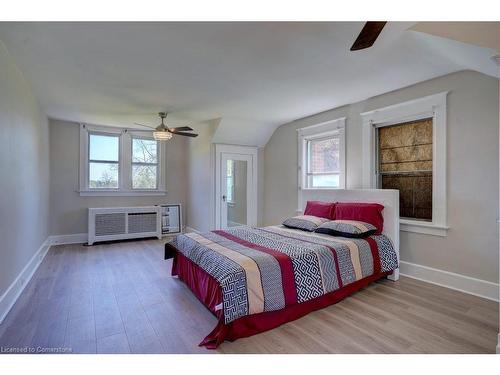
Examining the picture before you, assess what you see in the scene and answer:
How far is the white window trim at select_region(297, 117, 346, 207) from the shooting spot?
4.13 m

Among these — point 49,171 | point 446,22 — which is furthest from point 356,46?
point 49,171

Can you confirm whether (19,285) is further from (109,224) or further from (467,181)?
(467,181)

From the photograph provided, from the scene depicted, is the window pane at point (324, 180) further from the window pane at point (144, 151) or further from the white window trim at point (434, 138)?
the window pane at point (144, 151)

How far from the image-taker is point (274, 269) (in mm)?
2178

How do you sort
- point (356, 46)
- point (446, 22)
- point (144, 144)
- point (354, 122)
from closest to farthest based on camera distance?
point (356, 46) → point (446, 22) → point (354, 122) → point (144, 144)

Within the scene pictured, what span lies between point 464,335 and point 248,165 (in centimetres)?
440

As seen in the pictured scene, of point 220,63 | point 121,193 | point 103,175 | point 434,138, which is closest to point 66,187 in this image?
point 103,175

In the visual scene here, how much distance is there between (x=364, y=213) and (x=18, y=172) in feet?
13.7

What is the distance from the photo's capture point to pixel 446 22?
75.5 inches

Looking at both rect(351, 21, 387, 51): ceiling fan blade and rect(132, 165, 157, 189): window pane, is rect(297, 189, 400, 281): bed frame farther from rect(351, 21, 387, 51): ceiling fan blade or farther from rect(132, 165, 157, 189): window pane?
rect(132, 165, 157, 189): window pane

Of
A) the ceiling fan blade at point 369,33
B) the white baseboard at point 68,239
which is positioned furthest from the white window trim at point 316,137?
the white baseboard at point 68,239

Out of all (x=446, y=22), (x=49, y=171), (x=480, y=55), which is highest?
(x=446, y=22)

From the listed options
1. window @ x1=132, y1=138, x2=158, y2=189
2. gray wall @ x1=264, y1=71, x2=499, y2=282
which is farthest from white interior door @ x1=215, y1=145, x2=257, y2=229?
gray wall @ x1=264, y1=71, x2=499, y2=282

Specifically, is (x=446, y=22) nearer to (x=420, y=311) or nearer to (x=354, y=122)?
Result: (x=354, y=122)
